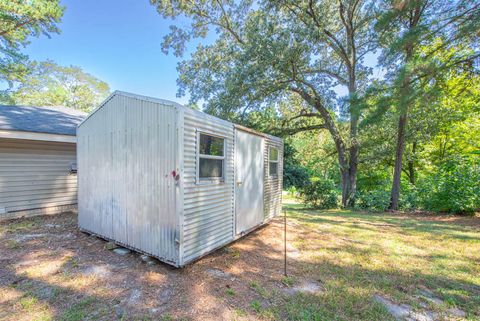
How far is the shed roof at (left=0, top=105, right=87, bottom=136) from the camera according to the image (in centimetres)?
558

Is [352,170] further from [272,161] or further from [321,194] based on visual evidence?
[272,161]

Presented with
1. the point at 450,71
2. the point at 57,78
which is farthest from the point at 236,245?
the point at 57,78

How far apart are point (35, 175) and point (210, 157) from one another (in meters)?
5.77

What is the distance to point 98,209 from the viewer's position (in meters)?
4.27

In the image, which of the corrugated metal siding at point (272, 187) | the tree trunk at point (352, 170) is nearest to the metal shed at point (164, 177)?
the corrugated metal siding at point (272, 187)

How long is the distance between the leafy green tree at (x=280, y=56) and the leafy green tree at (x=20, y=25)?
4.51 m

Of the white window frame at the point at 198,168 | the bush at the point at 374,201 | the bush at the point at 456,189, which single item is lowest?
the bush at the point at 374,201

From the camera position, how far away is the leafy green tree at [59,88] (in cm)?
1920

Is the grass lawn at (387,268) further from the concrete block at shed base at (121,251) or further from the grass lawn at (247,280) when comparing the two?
the concrete block at shed base at (121,251)

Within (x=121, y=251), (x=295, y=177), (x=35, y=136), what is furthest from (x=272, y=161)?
(x=35, y=136)

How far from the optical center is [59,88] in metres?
20.8

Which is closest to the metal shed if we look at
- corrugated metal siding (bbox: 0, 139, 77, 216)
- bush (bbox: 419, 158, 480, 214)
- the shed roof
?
the shed roof

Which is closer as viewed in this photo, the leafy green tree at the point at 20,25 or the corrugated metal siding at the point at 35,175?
the corrugated metal siding at the point at 35,175

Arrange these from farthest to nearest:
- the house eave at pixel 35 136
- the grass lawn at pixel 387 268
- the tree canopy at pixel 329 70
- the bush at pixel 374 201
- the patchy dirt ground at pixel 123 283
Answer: the bush at pixel 374 201 < the house eave at pixel 35 136 < the tree canopy at pixel 329 70 < the grass lawn at pixel 387 268 < the patchy dirt ground at pixel 123 283
